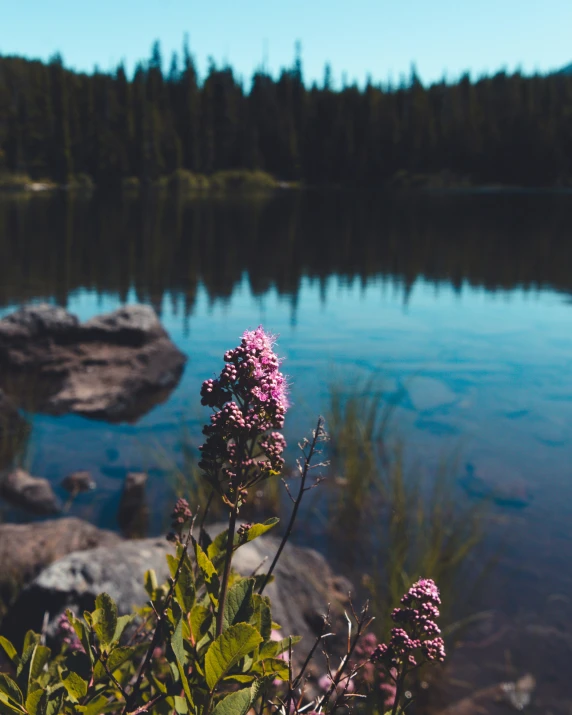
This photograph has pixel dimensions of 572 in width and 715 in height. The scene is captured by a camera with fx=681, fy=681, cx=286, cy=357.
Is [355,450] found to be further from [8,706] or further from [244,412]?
[8,706]

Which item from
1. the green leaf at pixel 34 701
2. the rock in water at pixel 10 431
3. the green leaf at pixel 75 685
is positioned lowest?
the rock in water at pixel 10 431

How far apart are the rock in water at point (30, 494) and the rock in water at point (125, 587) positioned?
11.0ft

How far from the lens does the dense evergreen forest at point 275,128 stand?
111 metres

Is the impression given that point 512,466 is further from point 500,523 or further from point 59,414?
point 59,414

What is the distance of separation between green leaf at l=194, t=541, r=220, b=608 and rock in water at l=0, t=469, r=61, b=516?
313 inches

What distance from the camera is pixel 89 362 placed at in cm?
1527

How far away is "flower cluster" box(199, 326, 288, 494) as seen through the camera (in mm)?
1869

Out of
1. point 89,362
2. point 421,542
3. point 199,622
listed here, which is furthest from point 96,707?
point 89,362

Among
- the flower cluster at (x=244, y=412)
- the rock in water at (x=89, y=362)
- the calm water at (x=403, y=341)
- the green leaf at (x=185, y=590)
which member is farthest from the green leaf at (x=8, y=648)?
the rock in water at (x=89, y=362)

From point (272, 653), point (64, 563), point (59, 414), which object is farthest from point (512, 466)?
point (272, 653)

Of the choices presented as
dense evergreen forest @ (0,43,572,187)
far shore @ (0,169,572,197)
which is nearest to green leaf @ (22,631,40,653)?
far shore @ (0,169,572,197)

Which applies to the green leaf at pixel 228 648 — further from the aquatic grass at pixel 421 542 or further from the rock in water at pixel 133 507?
the rock in water at pixel 133 507

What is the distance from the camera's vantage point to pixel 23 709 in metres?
1.69

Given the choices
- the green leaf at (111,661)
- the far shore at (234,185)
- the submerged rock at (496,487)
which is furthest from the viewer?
the far shore at (234,185)
